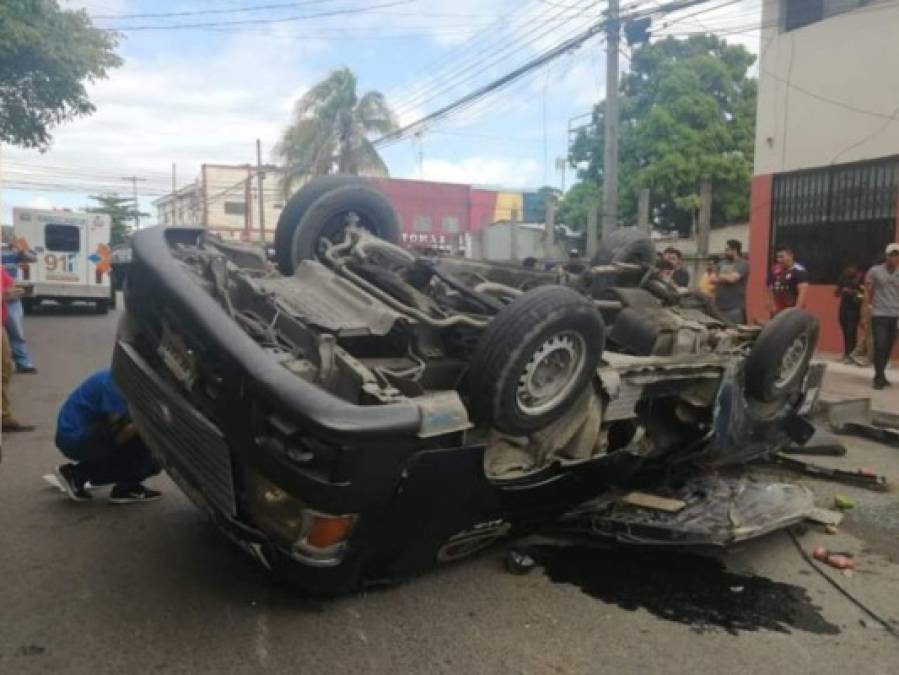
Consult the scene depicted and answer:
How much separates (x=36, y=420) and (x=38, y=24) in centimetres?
933

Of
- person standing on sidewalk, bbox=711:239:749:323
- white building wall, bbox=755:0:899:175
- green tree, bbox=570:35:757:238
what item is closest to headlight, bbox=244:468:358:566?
person standing on sidewalk, bbox=711:239:749:323

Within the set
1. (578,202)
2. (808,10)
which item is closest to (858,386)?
(808,10)

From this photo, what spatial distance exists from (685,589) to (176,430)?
2.36 meters

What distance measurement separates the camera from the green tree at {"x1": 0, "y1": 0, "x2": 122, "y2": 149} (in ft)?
43.2

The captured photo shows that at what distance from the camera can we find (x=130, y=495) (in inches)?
187

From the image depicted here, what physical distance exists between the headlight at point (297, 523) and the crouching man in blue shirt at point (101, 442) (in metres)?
1.60

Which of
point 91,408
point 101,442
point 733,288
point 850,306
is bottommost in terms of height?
point 101,442

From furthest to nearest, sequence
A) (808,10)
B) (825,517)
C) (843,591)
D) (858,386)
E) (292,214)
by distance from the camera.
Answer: (808,10) < (858,386) < (825,517) < (292,214) < (843,591)

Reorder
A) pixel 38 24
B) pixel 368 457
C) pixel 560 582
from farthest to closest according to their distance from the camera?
pixel 38 24 < pixel 560 582 < pixel 368 457

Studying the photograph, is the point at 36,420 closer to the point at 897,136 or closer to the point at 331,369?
the point at 331,369

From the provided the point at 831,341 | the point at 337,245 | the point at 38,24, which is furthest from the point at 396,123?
the point at 337,245

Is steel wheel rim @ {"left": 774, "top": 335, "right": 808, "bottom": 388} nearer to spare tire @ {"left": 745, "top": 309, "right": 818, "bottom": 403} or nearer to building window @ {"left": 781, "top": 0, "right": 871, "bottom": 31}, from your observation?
spare tire @ {"left": 745, "top": 309, "right": 818, "bottom": 403}

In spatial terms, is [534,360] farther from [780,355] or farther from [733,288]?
[733,288]

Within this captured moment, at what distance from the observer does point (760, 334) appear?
4449 mm
